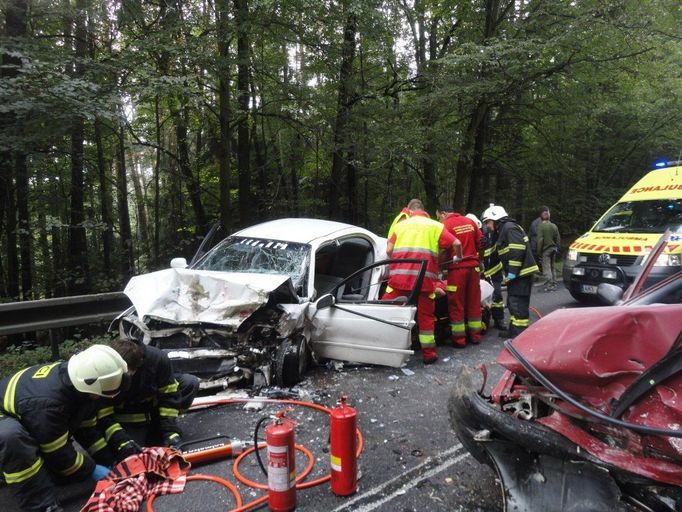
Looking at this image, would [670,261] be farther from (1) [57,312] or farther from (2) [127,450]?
(1) [57,312]

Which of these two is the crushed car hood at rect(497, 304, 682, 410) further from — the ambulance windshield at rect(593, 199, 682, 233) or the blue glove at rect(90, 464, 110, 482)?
the ambulance windshield at rect(593, 199, 682, 233)

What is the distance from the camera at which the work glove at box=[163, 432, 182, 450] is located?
343cm

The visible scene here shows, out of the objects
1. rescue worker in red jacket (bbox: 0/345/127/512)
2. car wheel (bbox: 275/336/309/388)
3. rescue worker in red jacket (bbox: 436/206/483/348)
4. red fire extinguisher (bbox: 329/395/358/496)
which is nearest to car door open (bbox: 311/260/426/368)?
car wheel (bbox: 275/336/309/388)

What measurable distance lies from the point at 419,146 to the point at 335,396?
671 cm

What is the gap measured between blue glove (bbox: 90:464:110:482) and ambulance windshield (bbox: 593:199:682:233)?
7.39m

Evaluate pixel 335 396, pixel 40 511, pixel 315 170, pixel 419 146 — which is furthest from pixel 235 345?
pixel 315 170

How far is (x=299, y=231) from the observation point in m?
5.47

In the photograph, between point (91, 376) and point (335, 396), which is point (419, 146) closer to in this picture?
point (335, 396)

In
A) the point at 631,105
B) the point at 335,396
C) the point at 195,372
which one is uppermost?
the point at 631,105

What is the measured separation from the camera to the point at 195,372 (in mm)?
4137

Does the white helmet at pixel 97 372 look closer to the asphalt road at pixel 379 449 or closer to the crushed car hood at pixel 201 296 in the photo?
the asphalt road at pixel 379 449

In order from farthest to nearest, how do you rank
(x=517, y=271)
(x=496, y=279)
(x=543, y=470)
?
1. (x=496, y=279)
2. (x=517, y=271)
3. (x=543, y=470)

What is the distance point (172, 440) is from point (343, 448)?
1532 mm

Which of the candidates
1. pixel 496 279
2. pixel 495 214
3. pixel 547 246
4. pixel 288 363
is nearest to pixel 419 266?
pixel 495 214
